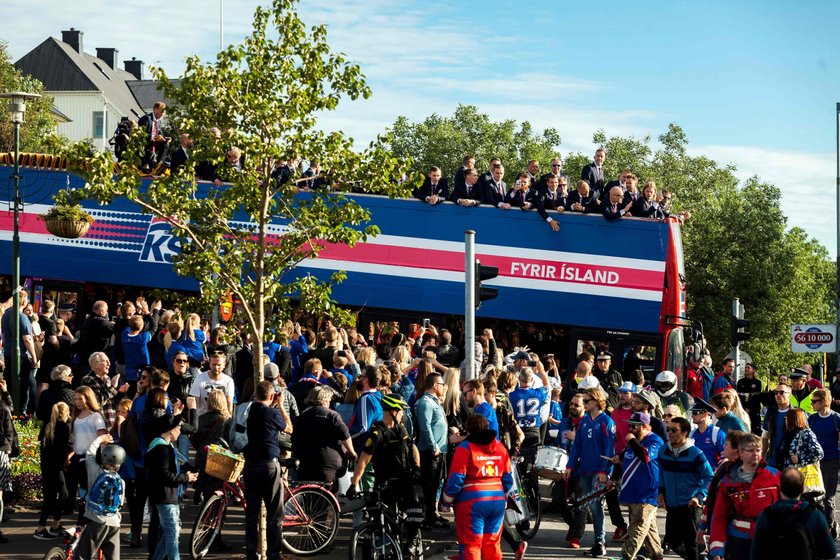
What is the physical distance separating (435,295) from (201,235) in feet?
30.1

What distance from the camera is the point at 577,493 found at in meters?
13.4

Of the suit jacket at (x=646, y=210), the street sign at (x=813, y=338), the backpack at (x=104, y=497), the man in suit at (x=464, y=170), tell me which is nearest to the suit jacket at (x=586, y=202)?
the suit jacket at (x=646, y=210)

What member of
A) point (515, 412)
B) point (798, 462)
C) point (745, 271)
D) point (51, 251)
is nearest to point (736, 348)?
point (515, 412)

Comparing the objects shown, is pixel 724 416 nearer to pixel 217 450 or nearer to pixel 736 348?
pixel 217 450

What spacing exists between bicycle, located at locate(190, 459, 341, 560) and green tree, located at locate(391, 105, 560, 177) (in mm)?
57342

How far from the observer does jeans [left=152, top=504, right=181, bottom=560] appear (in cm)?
1092

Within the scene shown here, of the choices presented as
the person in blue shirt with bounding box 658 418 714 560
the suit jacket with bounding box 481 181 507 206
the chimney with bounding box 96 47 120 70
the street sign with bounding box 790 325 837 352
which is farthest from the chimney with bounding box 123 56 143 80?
the person in blue shirt with bounding box 658 418 714 560

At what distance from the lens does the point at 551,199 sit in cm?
2150

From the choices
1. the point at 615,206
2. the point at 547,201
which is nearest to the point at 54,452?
the point at 547,201

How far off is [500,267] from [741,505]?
12196mm

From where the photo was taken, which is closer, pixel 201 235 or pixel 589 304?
pixel 201 235

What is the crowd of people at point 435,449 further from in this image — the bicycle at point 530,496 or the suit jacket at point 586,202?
the suit jacket at point 586,202

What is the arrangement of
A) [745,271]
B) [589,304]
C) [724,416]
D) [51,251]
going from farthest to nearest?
[745,271] < [51,251] < [589,304] < [724,416]

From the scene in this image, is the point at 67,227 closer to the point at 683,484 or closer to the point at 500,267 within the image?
the point at 500,267
